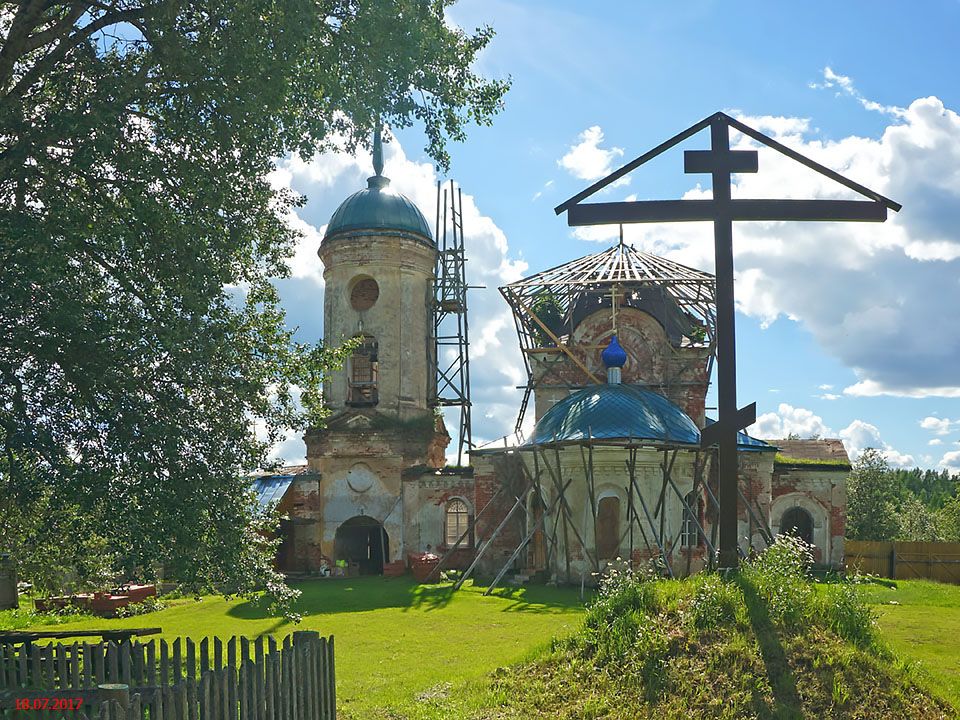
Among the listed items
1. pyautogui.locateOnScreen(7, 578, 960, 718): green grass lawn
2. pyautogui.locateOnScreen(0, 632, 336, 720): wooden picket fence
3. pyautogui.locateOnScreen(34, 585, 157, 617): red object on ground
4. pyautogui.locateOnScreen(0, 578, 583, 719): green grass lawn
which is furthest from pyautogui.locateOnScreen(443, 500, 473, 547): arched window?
pyautogui.locateOnScreen(0, 632, 336, 720): wooden picket fence

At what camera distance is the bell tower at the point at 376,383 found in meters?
28.6

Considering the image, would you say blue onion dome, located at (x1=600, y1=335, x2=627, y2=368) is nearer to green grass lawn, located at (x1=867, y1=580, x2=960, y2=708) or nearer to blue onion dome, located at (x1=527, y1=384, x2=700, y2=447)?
blue onion dome, located at (x1=527, y1=384, x2=700, y2=447)

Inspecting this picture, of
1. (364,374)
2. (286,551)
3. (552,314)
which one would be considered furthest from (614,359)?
(286,551)

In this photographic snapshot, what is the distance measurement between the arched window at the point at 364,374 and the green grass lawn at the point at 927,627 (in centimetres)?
1621

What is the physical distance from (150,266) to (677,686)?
693 centimetres

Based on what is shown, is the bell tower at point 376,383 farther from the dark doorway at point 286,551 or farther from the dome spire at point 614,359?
the dome spire at point 614,359

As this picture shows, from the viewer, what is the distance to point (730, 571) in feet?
30.1

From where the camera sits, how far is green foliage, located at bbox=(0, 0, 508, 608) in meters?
8.91

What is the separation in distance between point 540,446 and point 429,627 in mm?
7146

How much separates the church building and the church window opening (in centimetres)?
8

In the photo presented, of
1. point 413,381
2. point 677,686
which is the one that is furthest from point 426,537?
point 677,686

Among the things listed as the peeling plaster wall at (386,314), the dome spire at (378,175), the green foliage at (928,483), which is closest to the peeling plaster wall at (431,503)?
the peeling plaster wall at (386,314)

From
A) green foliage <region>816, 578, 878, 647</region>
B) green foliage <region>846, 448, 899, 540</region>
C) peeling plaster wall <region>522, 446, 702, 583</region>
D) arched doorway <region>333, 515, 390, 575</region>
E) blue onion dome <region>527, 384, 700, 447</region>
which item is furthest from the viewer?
green foliage <region>846, 448, 899, 540</region>

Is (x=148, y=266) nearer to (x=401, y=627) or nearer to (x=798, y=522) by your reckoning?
(x=401, y=627)
